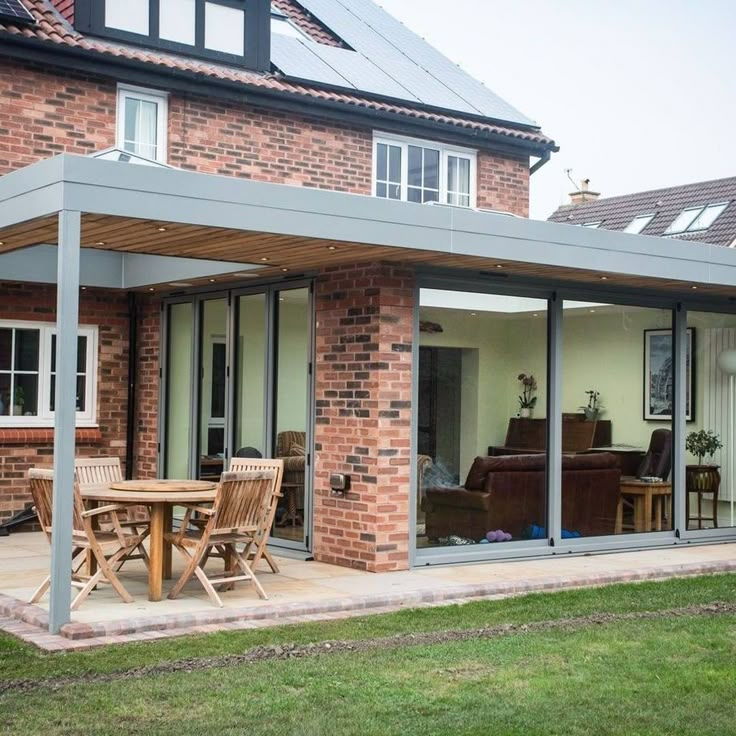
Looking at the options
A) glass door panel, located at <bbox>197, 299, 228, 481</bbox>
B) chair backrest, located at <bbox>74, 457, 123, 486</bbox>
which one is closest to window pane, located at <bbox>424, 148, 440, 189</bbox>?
glass door panel, located at <bbox>197, 299, 228, 481</bbox>

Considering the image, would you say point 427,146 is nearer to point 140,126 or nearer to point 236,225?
point 140,126

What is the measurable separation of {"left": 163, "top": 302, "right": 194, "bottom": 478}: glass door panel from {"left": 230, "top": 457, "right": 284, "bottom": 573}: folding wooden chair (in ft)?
7.08

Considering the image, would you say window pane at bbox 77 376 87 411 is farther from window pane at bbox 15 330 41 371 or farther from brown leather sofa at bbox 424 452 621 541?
brown leather sofa at bbox 424 452 621 541

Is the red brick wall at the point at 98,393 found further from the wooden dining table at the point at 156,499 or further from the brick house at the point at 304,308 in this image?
the wooden dining table at the point at 156,499

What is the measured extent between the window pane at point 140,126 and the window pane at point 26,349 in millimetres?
2494

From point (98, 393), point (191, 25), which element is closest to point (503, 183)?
point (191, 25)

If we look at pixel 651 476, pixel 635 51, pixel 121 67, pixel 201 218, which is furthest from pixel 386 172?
pixel 635 51

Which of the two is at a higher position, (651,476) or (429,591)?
(651,476)

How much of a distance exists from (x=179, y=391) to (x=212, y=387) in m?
0.76

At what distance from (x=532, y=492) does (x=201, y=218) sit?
4.40m

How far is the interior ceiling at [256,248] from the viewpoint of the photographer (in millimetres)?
7936

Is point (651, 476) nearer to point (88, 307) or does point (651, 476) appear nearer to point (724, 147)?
point (88, 307)

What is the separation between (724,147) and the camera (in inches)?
1135

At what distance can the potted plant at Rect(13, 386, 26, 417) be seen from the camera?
39.4ft
